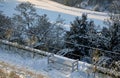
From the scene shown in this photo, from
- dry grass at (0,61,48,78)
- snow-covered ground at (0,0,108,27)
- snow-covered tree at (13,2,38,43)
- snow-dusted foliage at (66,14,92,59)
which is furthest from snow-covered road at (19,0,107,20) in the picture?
dry grass at (0,61,48,78)

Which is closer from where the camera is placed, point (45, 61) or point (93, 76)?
point (93, 76)

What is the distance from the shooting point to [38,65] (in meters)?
10.8

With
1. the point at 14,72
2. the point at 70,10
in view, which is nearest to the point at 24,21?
the point at 14,72

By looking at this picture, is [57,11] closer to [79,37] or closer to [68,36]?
[68,36]

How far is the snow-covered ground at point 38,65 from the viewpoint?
403 inches

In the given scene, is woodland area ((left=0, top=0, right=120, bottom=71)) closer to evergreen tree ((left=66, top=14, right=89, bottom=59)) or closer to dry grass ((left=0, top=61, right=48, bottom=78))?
evergreen tree ((left=66, top=14, right=89, bottom=59))

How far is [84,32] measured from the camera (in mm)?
15562

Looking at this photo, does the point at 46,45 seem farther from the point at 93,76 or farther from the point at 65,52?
Answer: the point at 93,76

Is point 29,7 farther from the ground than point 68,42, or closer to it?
farther from the ground

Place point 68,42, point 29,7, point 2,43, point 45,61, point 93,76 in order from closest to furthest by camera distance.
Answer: point 93,76 → point 45,61 → point 2,43 → point 68,42 → point 29,7

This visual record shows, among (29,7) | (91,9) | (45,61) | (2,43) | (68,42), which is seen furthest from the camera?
(91,9)

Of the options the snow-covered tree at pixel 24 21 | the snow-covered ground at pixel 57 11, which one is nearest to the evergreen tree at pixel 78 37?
the snow-covered tree at pixel 24 21

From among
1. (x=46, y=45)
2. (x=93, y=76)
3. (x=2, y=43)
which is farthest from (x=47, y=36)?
(x=93, y=76)

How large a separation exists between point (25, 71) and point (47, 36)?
5997 mm
